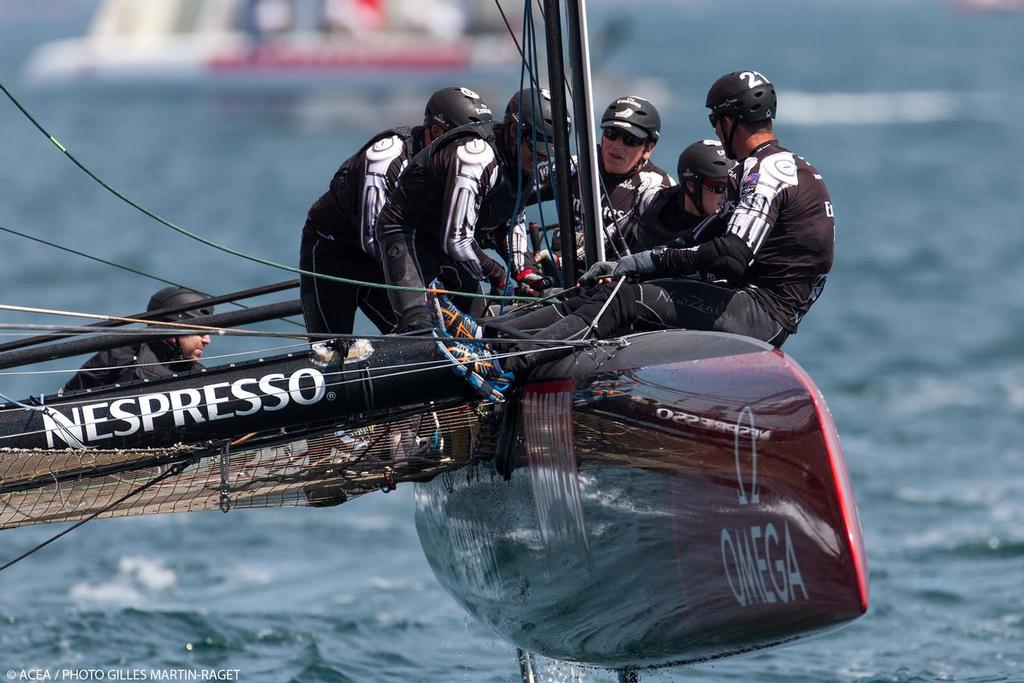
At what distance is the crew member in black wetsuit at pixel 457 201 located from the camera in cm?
629

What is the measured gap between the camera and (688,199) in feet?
22.0

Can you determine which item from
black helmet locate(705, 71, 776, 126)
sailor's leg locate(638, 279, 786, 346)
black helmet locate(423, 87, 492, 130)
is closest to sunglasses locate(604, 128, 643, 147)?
black helmet locate(423, 87, 492, 130)

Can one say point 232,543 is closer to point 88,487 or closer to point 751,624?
point 88,487

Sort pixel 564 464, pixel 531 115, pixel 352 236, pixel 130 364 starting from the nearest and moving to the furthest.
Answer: pixel 564 464
pixel 531 115
pixel 352 236
pixel 130 364

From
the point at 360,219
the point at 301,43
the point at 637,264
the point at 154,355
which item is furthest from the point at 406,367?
the point at 301,43

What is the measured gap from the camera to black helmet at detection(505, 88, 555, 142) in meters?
6.34

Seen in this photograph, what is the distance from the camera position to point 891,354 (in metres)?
18.5

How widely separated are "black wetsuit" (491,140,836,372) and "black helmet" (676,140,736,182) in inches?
18.2

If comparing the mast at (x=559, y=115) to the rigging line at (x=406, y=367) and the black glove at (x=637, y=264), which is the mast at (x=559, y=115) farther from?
the rigging line at (x=406, y=367)

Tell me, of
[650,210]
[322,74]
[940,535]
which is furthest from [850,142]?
[650,210]

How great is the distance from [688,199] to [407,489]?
22.6 ft

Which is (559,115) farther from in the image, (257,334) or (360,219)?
(257,334)

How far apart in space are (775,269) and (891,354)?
1286cm

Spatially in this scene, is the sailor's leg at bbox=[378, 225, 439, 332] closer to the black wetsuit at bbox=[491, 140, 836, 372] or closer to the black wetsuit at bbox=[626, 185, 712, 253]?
the black wetsuit at bbox=[491, 140, 836, 372]
